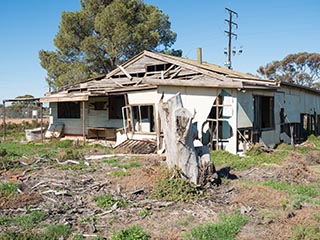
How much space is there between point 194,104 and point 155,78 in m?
3.68

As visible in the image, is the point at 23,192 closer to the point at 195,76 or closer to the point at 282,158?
the point at 282,158

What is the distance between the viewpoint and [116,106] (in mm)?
19250

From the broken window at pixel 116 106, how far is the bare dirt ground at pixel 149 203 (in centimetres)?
899

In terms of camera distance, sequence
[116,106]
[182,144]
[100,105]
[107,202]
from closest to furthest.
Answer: [107,202]
[182,144]
[116,106]
[100,105]

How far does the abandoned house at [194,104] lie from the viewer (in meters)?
14.0

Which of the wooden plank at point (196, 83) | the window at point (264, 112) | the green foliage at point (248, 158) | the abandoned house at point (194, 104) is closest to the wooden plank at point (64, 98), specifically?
the abandoned house at point (194, 104)

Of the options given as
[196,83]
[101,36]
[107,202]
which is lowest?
[107,202]

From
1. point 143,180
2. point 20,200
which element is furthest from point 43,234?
point 143,180

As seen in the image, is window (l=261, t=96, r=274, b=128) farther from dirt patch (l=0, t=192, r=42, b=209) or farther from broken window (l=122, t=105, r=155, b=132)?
dirt patch (l=0, t=192, r=42, b=209)

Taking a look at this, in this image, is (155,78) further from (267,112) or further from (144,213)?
(144,213)

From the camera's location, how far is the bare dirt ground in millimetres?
5859

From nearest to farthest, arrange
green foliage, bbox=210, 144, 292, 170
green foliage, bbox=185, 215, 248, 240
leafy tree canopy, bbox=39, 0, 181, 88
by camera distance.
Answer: green foliage, bbox=185, 215, 248, 240 < green foliage, bbox=210, 144, 292, 170 < leafy tree canopy, bbox=39, 0, 181, 88

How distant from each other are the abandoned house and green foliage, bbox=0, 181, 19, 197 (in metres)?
5.59

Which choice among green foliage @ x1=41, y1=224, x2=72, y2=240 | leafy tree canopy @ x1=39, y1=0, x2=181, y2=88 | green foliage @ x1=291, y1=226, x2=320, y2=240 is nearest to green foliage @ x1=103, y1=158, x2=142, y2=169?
green foliage @ x1=41, y1=224, x2=72, y2=240
